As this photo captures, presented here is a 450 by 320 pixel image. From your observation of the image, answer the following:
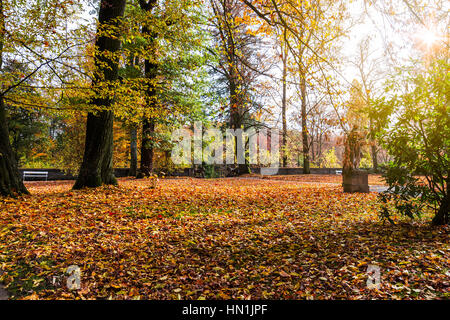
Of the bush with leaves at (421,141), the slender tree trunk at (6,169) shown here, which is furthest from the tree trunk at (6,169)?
the bush with leaves at (421,141)

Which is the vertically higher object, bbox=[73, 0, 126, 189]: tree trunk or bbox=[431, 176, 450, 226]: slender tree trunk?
bbox=[73, 0, 126, 189]: tree trunk

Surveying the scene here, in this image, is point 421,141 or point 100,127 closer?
point 421,141

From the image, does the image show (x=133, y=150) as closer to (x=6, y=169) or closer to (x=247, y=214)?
(x=6, y=169)

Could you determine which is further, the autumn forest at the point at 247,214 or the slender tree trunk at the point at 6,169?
the slender tree trunk at the point at 6,169

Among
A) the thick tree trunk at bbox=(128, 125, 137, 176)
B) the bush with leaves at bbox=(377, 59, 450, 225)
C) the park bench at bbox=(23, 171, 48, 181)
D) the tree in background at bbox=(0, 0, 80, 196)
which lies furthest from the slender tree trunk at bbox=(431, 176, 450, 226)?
the park bench at bbox=(23, 171, 48, 181)

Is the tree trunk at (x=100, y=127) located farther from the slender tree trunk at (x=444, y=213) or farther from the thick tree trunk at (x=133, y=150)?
the slender tree trunk at (x=444, y=213)

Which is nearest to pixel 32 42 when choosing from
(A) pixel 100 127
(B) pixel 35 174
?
(A) pixel 100 127

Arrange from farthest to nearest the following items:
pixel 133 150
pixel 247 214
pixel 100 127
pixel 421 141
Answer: pixel 133 150 → pixel 100 127 → pixel 247 214 → pixel 421 141

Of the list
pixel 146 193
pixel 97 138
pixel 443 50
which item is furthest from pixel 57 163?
pixel 443 50

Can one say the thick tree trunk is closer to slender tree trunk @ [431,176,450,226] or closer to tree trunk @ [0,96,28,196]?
tree trunk @ [0,96,28,196]

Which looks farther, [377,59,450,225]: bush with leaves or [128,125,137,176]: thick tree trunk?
[128,125,137,176]: thick tree trunk

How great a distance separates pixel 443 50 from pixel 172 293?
251 inches
